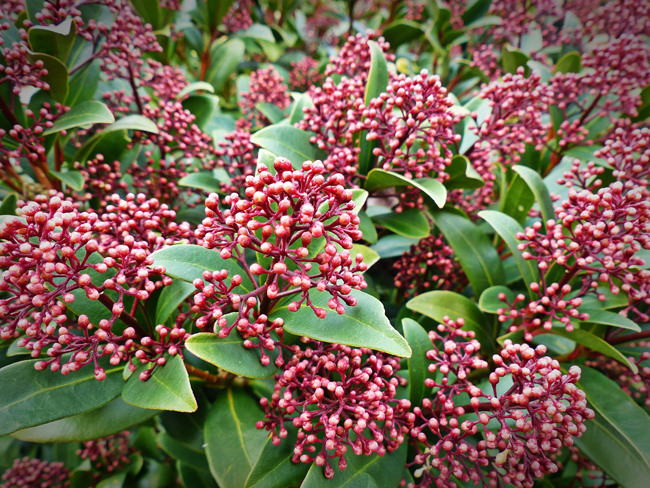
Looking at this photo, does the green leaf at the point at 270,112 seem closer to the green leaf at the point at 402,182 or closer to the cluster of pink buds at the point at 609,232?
the green leaf at the point at 402,182

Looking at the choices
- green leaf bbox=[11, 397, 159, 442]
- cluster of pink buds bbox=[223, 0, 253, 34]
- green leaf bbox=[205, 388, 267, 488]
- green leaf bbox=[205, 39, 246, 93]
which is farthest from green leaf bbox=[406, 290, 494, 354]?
cluster of pink buds bbox=[223, 0, 253, 34]

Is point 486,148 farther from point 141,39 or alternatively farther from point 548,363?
point 141,39

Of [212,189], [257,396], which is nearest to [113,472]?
[257,396]

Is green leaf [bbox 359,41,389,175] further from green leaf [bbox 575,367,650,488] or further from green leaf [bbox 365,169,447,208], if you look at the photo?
green leaf [bbox 575,367,650,488]

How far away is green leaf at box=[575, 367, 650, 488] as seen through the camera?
4.34 ft

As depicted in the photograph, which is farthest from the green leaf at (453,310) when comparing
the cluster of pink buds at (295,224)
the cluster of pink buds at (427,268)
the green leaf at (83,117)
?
the green leaf at (83,117)

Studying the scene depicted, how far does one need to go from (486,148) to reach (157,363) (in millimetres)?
1782

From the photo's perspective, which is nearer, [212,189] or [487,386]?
[487,386]

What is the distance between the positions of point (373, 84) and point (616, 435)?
1.78m

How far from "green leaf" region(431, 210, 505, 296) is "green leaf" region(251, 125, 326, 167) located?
2.29ft

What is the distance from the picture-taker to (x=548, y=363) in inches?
42.5

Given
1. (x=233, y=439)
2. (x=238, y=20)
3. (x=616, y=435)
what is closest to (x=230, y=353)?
(x=233, y=439)

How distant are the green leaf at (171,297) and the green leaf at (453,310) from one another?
858mm

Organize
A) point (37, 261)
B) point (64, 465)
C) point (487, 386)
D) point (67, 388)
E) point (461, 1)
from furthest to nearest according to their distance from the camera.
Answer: point (461, 1), point (64, 465), point (487, 386), point (67, 388), point (37, 261)
